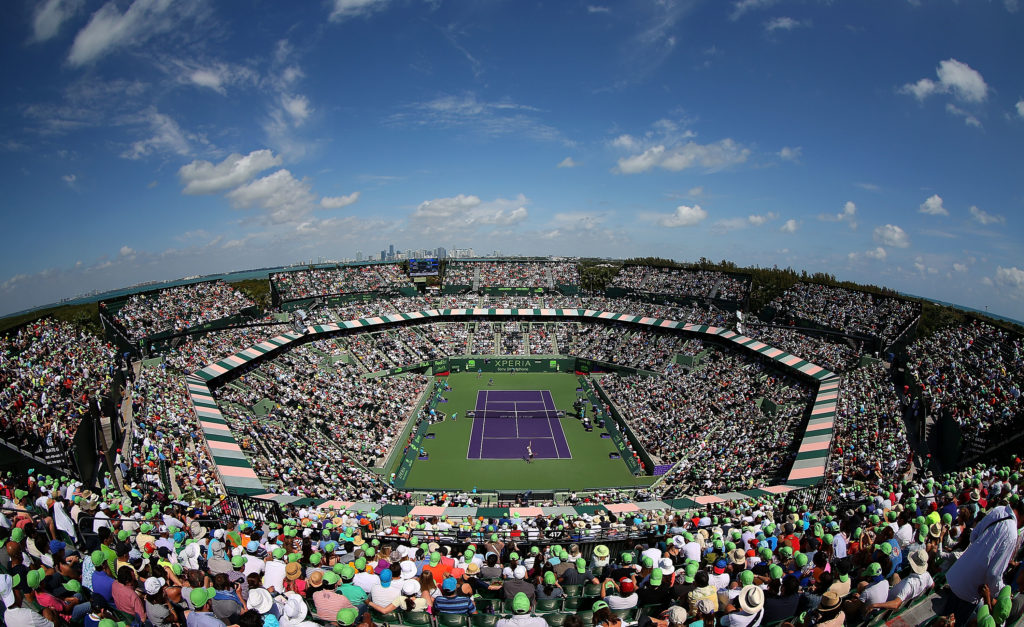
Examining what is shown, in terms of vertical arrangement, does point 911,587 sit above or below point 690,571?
above

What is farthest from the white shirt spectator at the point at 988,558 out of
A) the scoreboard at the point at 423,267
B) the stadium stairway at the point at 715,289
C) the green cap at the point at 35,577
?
the scoreboard at the point at 423,267

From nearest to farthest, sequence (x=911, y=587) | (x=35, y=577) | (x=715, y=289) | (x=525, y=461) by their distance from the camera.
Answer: (x=911, y=587), (x=35, y=577), (x=525, y=461), (x=715, y=289)

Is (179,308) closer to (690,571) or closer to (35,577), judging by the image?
(35,577)

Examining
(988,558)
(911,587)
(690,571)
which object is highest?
(988,558)

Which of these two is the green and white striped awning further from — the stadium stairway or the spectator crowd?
the stadium stairway

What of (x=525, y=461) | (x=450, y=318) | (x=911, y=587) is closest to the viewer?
(x=911, y=587)

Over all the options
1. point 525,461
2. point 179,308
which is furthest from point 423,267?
point 525,461

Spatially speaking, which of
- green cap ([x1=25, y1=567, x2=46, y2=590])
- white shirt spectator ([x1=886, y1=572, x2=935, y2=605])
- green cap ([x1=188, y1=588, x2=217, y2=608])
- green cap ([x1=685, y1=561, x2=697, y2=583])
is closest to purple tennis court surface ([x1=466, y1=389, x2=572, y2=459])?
green cap ([x1=685, y1=561, x2=697, y2=583])
